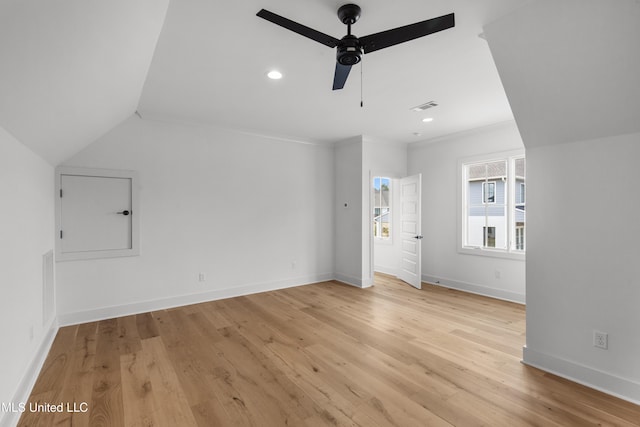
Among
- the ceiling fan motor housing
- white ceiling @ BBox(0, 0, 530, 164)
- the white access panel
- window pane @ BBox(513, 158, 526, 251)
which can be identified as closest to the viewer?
white ceiling @ BBox(0, 0, 530, 164)

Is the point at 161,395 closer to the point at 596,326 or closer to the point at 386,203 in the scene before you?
the point at 596,326

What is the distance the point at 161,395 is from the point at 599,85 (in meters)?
3.83

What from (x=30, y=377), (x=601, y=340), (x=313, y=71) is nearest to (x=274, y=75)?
(x=313, y=71)

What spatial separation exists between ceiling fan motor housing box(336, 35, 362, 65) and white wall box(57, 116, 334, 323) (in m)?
3.30

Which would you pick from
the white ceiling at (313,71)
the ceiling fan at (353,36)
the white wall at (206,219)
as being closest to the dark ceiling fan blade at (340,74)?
the ceiling fan at (353,36)

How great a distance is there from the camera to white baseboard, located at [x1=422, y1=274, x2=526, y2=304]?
4691 mm

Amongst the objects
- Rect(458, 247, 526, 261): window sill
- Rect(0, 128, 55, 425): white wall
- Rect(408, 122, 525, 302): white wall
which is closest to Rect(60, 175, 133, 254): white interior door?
Rect(0, 128, 55, 425): white wall

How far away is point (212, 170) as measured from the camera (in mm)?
4773

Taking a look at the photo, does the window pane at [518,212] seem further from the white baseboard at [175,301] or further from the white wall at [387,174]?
the white baseboard at [175,301]

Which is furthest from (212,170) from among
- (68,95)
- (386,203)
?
(386,203)

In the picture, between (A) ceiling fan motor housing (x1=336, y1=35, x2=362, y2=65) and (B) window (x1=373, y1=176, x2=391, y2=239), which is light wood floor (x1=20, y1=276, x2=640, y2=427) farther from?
(B) window (x1=373, y1=176, x2=391, y2=239)

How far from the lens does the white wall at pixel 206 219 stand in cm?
401

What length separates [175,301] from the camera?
4.44m

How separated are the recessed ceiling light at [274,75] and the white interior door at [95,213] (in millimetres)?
2491
